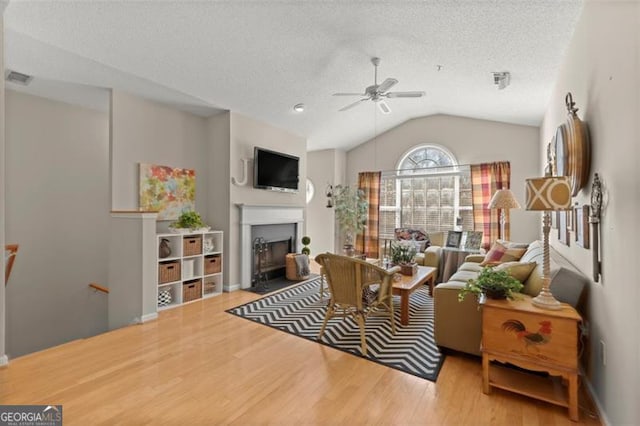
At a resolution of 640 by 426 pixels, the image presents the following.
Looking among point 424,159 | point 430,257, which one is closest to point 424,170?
point 424,159

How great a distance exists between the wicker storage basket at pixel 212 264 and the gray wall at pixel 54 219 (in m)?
1.55

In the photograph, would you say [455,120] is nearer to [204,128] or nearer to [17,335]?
[204,128]

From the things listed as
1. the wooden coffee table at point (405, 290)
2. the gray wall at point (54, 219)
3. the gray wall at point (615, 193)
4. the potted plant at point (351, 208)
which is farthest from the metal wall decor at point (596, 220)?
the gray wall at point (54, 219)

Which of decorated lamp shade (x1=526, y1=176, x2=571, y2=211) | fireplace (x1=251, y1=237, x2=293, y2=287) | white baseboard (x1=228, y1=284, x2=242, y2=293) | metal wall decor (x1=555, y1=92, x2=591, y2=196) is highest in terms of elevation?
metal wall decor (x1=555, y1=92, x2=591, y2=196)

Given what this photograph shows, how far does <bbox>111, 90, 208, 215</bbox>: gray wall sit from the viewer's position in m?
3.58

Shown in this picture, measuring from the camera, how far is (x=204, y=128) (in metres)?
4.65

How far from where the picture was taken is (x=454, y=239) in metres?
5.21

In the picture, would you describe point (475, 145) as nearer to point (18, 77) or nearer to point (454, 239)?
point (454, 239)

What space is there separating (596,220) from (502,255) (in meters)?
2.21

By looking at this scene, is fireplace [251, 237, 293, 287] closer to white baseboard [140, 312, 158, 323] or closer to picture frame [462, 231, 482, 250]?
white baseboard [140, 312, 158, 323]

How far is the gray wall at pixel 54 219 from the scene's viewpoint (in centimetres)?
354

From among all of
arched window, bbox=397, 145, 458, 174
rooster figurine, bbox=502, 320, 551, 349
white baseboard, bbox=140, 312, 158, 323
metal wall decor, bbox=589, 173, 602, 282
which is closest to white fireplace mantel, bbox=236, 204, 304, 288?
white baseboard, bbox=140, 312, 158, 323

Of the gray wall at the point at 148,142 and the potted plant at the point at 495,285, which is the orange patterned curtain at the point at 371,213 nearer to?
the gray wall at the point at 148,142

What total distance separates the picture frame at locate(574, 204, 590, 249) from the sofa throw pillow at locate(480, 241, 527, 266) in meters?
1.47
